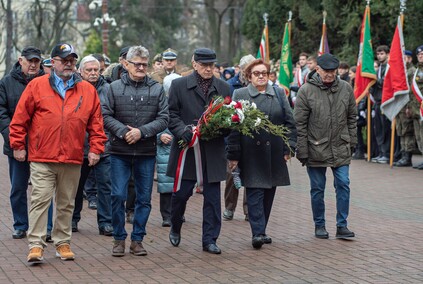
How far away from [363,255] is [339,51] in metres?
18.6

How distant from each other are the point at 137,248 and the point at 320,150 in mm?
2303

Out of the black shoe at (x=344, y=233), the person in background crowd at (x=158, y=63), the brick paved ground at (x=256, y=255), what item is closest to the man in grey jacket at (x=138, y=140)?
the brick paved ground at (x=256, y=255)

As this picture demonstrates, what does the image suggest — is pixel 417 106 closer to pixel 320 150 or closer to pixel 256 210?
pixel 320 150

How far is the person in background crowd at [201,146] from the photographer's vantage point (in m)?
9.81

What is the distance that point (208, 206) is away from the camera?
32.4 feet

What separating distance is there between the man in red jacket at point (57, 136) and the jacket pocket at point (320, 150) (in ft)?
8.12

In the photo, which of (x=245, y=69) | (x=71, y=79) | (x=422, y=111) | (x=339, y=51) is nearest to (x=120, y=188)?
(x=71, y=79)

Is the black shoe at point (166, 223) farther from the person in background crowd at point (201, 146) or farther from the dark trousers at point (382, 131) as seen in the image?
the dark trousers at point (382, 131)

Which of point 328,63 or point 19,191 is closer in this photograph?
point 19,191

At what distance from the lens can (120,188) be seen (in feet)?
31.0

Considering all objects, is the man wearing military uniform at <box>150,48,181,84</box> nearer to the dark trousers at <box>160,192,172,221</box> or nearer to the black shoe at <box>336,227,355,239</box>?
the dark trousers at <box>160,192,172,221</box>

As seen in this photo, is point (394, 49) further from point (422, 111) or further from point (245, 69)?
point (245, 69)

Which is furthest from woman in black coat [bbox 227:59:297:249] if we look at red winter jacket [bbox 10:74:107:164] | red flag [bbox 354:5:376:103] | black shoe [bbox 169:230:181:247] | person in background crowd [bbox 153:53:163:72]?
red flag [bbox 354:5:376:103]

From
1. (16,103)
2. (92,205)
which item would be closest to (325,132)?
(16,103)
